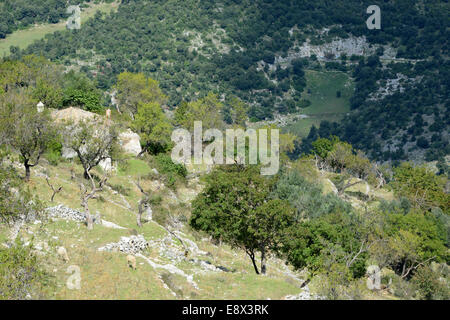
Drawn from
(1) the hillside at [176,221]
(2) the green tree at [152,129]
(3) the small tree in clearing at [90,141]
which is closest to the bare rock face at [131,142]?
(1) the hillside at [176,221]

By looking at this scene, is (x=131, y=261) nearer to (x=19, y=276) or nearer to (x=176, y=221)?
(x=19, y=276)

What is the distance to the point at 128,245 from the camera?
4394cm

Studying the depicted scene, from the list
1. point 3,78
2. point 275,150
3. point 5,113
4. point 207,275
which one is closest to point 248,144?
point 275,150

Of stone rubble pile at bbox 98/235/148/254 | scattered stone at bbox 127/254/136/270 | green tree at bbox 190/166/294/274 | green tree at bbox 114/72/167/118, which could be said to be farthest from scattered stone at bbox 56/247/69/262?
green tree at bbox 114/72/167/118

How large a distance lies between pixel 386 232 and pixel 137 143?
127ft

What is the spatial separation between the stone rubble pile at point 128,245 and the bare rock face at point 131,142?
122ft

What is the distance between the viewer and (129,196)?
6419 cm

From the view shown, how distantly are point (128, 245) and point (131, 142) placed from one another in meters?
40.8

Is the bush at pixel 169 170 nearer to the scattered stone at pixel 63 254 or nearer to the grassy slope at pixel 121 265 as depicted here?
the grassy slope at pixel 121 265

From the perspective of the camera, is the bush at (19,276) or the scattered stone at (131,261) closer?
the bush at (19,276)

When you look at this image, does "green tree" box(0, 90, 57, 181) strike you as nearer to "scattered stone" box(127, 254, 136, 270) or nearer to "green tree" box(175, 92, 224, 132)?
"scattered stone" box(127, 254, 136, 270)

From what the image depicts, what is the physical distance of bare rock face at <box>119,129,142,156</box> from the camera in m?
81.8

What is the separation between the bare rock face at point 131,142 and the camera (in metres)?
81.8
